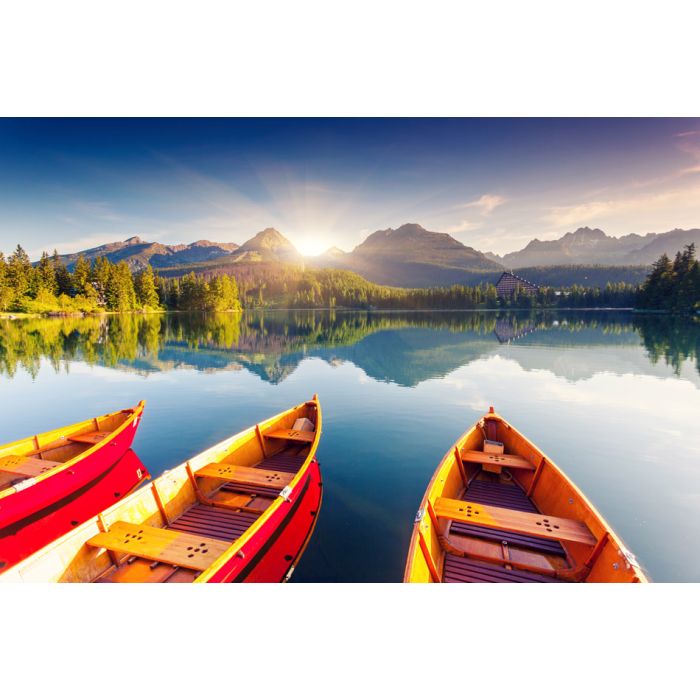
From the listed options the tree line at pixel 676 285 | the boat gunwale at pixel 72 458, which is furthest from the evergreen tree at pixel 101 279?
the tree line at pixel 676 285

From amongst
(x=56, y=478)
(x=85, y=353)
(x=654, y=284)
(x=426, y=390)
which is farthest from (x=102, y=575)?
(x=654, y=284)

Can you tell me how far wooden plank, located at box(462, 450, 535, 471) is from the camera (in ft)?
24.0

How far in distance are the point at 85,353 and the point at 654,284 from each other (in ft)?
337

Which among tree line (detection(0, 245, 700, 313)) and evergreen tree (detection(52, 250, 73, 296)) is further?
evergreen tree (detection(52, 250, 73, 296))

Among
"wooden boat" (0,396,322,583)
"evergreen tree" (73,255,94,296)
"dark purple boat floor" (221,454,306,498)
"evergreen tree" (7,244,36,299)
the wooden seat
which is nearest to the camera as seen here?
"wooden boat" (0,396,322,583)

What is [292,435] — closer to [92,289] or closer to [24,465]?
[24,465]

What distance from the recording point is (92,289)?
78000 millimetres

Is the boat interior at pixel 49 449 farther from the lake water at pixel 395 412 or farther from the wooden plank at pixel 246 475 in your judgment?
the wooden plank at pixel 246 475

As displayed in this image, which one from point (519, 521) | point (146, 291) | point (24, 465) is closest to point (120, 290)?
point (146, 291)

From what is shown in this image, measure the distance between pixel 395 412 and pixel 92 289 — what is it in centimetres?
8812

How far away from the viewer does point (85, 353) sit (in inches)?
1087

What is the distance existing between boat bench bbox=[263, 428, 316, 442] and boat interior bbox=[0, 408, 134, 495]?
384 cm

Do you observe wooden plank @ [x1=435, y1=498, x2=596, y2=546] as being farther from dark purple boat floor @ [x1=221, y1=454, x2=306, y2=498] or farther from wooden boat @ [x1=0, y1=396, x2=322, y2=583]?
dark purple boat floor @ [x1=221, y1=454, x2=306, y2=498]

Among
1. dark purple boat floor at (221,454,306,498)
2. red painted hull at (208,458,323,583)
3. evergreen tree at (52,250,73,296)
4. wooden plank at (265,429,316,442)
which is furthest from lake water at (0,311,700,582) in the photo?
evergreen tree at (52,250,73,296)
